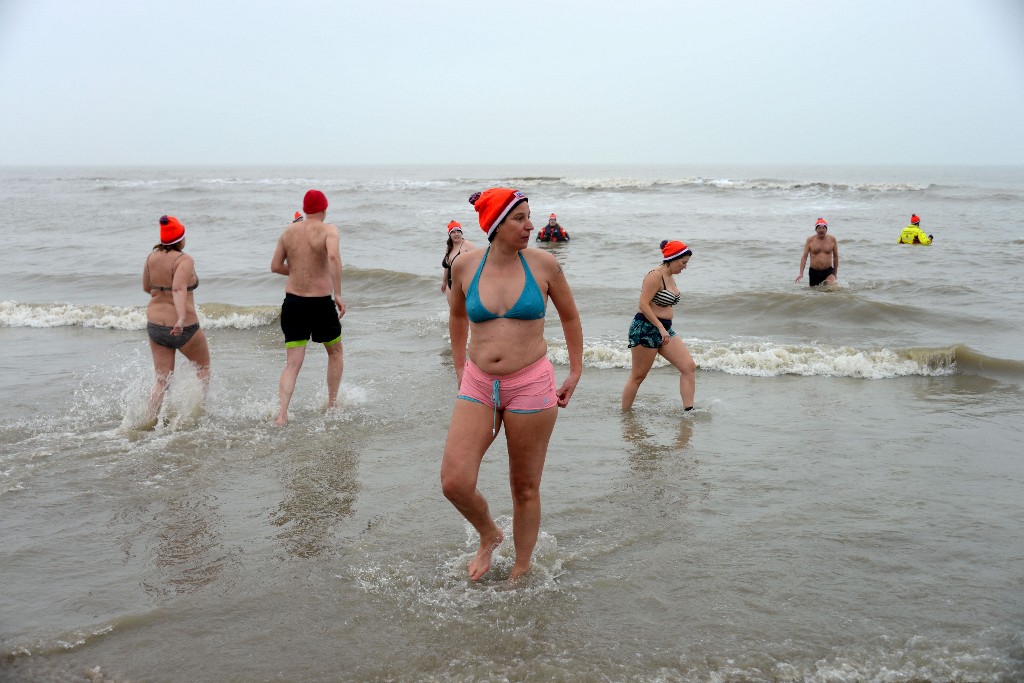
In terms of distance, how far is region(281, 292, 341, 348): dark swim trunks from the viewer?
22.8 feet

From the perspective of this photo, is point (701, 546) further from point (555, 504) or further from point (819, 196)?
point (819, 196)

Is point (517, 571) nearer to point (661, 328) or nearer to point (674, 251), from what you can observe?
point (661, 328)

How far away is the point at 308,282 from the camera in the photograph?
271 inches

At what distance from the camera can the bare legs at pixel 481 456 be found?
12.2ft

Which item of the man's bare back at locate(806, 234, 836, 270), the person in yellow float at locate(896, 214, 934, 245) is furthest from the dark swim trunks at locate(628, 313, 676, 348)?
the person in yellow float at locate(896, 214, 934, 245)

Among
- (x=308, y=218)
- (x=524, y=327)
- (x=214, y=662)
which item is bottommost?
(x=214, y=662)

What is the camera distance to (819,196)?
144 feet

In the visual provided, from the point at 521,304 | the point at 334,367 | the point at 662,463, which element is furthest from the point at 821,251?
the point at 521,304

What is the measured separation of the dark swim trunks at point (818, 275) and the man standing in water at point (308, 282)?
10949mm

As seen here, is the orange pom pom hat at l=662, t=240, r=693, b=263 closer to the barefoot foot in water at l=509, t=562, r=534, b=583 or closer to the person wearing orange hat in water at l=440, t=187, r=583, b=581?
the person wearing orange hat in water at l=440, t=187, r=583, b=581

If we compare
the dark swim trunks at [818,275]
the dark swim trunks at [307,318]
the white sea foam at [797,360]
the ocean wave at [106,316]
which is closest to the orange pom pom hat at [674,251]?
the white sea foam at [797,360]

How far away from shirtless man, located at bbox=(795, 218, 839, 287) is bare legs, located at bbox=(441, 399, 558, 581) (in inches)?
494

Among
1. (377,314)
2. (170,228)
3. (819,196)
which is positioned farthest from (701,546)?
A: (819,196)

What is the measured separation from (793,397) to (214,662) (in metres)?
6.36
